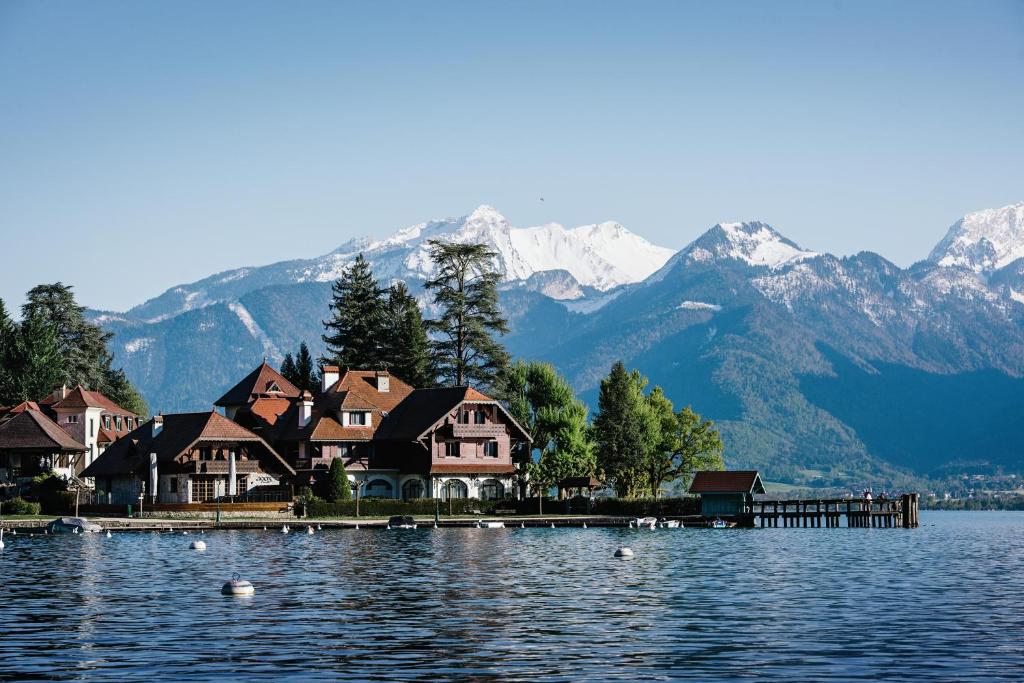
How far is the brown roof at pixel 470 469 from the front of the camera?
13338 cm

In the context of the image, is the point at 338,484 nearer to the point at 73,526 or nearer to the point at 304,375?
the point at 73,526

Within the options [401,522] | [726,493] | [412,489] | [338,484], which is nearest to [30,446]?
[338,484]

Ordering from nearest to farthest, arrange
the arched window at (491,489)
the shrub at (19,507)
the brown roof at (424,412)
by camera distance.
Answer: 1. the shrub at (19,507)
2. the brown roof at (424,412)
3. the arched window at (491,489)

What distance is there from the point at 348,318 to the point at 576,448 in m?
45.0

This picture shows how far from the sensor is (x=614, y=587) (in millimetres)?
61188

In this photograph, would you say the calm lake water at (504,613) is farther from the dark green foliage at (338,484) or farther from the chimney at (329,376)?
the chimney at (329,376)

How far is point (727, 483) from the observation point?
134875 mm

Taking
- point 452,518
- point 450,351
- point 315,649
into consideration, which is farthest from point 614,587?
point 450,351

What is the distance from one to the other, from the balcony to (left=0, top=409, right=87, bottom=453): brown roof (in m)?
38.9

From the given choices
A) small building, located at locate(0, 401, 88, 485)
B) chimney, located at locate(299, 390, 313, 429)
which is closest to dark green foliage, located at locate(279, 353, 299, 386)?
chimney, located at locate(299, 390, 313, 429)

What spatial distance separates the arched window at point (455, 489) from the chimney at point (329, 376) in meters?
21.0

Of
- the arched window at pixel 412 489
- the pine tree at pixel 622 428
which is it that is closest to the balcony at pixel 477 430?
the arched window at pixel 412 489

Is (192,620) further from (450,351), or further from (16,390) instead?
(16,390)

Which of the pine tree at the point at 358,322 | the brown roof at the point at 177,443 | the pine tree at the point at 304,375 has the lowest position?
the brown roof at the point at 177,443
